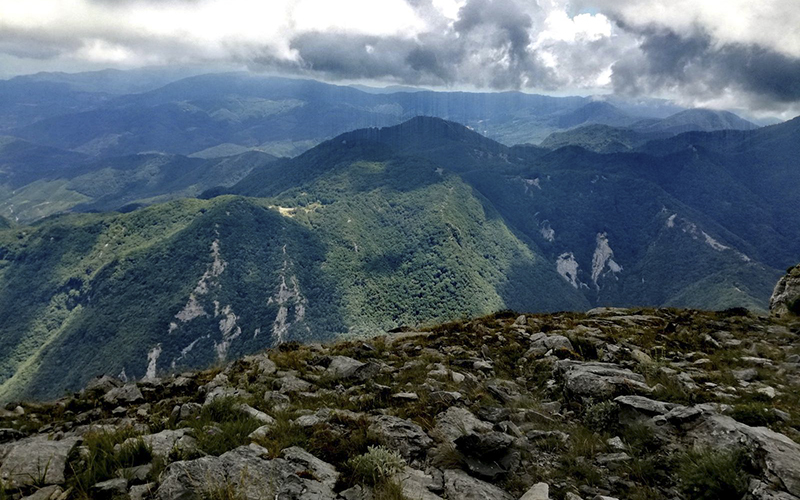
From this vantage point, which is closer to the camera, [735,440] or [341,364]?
[735,440]

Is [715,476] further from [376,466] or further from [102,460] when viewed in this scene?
[102,460]

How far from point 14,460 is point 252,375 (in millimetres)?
5664

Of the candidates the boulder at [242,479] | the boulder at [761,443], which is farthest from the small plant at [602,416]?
the boulder at [242,479]

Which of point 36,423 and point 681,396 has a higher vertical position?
point 681,396

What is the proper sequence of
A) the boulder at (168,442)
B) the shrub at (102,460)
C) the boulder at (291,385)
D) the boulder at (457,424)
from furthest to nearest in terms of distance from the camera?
the boulder at (291,385) < the boulder at (457,424) < the boulder at (168,442) < the shrub at (102,460)

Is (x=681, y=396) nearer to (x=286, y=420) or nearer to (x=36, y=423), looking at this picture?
(x=286, y=420)

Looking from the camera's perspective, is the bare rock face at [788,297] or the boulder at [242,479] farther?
the bare rock face at [788,297]

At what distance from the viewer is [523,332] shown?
46.1 ft

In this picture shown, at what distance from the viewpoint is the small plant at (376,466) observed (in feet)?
17.3

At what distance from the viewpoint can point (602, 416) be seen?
23.5 ft

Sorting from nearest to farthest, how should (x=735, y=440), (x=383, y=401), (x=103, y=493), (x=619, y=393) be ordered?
(x=103, y=493)
(x=735, y=440)
(x=619, y=393)
(x=383, y=401)

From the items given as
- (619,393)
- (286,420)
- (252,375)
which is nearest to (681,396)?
(619,393)

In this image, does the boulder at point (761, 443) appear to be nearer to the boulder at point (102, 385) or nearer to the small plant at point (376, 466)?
the small plant at point (376, 466)

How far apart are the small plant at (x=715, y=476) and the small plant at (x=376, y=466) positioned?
4.04 meters
